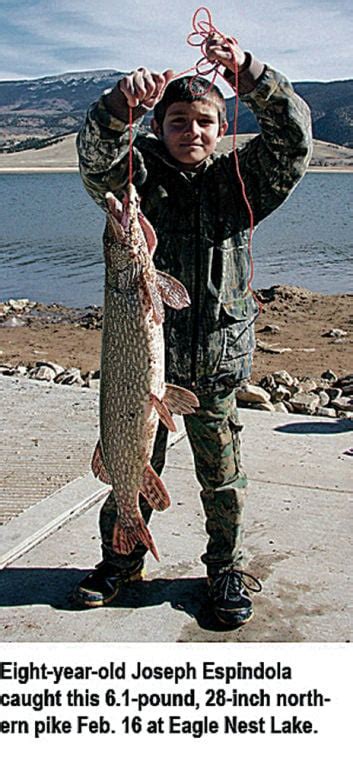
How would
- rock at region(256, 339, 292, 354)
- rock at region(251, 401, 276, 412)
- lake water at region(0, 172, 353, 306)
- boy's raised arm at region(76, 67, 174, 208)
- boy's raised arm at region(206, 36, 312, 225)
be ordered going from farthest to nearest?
lake water at region(0, 172, 353, 306), rock at region(256, 339, 292, 354), rock at region(251, 401, 276, 412), boy's raised arm at region(206, 36, 312, 225), boy's raised arm at region(76, 67, 174, 208)

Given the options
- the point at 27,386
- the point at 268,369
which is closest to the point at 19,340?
the point at 268,369

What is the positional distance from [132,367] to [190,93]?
1209 mm

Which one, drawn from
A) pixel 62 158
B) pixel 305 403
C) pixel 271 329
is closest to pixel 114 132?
pixel 305 403

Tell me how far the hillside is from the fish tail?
109433 mm

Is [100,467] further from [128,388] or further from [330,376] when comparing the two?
[330,376]

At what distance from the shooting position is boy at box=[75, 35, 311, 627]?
3.74 m

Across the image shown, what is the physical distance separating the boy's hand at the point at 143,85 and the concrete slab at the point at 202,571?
7.33ft

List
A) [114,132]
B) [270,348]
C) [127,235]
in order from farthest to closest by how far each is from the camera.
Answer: [270,348]
[114,132]
[127,235]

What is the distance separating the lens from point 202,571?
448 cm

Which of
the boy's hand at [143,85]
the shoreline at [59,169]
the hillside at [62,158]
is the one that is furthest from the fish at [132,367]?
the hillside at [62,158]

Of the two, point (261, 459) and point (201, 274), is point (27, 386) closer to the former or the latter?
point (261, 459)

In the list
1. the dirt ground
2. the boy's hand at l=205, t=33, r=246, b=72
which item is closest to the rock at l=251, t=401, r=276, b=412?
the dirt ground

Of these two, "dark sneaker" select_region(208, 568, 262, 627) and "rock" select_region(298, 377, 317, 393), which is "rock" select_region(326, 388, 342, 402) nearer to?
"rock" select_region(298, 377, 317, 393)

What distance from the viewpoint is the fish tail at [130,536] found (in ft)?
11.8
